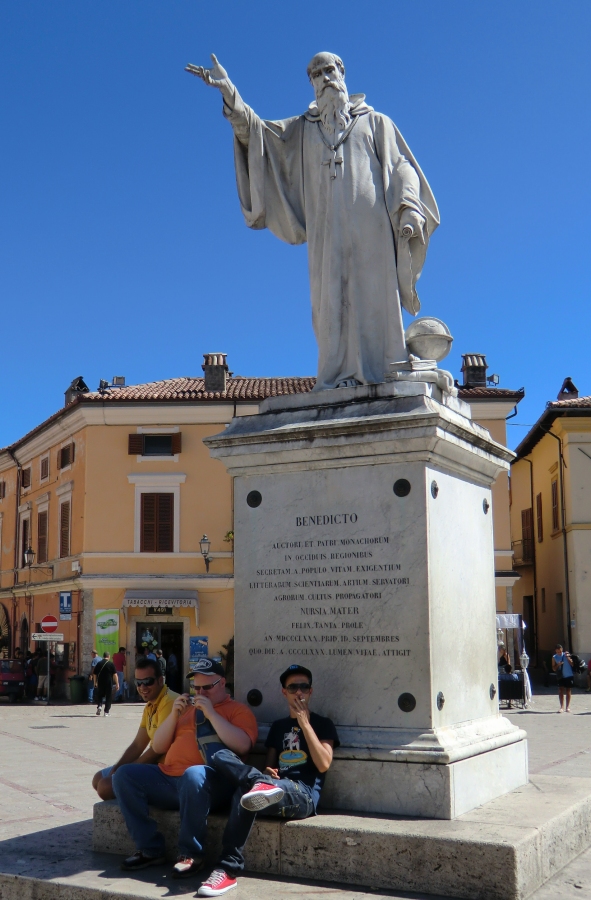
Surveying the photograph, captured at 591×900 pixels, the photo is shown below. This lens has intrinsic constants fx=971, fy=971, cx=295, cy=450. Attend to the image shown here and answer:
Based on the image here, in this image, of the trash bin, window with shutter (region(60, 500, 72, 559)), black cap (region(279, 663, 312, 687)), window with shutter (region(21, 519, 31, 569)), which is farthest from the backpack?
black cap (region(279, 663, 312, 687))

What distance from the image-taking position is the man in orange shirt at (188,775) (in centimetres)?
469

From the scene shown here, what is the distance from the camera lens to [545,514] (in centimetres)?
3462

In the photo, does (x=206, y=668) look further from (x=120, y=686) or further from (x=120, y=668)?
(x=120, y=668)

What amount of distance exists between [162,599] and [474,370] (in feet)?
39.4

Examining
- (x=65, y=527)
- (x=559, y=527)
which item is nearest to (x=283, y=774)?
(x=65, y=527)

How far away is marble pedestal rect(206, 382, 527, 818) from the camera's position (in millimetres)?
4957

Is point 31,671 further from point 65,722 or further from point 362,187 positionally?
point 362,187

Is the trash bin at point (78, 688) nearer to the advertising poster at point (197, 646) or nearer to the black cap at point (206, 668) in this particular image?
the advertising poster at point (197, 646)

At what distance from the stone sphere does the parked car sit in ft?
76.4

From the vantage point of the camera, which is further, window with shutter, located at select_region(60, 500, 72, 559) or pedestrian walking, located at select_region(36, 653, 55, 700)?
window with shutter, located at select_region(60, 500, 72, 559)

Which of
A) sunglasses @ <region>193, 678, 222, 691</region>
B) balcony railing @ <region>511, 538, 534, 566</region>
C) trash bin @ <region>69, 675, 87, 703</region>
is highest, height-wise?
balcony railing @ <region>511, 538, 534, 566</region>

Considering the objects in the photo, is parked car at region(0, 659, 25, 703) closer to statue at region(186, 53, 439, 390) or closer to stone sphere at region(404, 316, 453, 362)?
statue at region(186, 53, 439, 390)

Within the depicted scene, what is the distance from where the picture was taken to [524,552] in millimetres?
38688

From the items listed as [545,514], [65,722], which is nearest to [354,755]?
[65,722]
